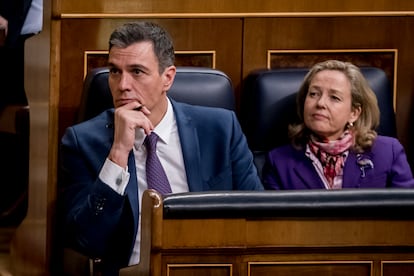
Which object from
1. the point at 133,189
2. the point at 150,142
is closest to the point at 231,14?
the point at 150,142

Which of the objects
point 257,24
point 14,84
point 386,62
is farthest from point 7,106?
point 386,62

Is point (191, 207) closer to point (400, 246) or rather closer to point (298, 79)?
point (400, 246)

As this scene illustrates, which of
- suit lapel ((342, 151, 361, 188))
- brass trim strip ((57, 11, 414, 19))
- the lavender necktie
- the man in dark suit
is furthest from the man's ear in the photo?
suit lapel ((342, 151, 361, 188))

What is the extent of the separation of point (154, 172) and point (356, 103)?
1.54 ft

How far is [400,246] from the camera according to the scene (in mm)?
1510

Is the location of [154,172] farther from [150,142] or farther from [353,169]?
[353,169]

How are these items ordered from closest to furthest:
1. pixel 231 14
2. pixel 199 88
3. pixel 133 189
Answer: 1. pixel 133 189
2. pixel 199 88
3. pixel 231 14

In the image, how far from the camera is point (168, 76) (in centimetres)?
199

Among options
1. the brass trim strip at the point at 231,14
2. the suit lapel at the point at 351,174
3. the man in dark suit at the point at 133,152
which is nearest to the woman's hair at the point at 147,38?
the man in dark suit at the point at 133,152

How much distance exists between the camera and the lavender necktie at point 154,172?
191 centimetres

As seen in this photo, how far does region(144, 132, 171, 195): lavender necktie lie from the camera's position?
191 cm

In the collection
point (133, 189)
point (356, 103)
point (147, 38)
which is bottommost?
point (133, 189)

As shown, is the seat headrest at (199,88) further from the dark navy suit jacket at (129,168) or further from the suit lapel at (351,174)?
the suit lapel at (351,174)

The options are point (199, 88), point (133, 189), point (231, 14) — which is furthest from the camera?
point (231, 14)
